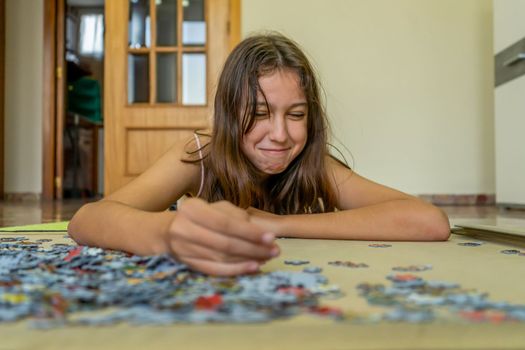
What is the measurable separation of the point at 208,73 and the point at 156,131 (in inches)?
24.1

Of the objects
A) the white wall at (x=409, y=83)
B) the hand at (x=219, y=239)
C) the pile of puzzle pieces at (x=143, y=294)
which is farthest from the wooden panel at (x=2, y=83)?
the hand at (x=219, y=239)

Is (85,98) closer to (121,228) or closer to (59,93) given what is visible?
(59,93)

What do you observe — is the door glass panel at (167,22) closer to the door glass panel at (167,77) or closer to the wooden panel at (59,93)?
the door glass panel at (167,77)

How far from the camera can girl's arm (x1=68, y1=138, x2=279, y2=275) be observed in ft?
2.30

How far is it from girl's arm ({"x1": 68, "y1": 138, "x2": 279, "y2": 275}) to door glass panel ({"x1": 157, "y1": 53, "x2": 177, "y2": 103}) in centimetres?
324

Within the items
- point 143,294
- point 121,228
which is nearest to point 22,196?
point 121,228

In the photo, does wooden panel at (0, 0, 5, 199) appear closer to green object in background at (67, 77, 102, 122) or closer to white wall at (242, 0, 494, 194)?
green object in background at (67, 77, 102, 122)

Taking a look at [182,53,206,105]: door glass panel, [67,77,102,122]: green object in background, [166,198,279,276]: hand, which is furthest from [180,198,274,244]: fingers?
[67,77,102,122]: green object in background

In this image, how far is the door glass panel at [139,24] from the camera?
14.8 feet

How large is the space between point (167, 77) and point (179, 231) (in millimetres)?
3966

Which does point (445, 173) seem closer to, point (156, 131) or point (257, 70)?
point (156, 131)

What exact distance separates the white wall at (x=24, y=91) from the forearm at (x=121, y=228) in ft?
19.7

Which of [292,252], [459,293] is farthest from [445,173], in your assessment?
[459,293]

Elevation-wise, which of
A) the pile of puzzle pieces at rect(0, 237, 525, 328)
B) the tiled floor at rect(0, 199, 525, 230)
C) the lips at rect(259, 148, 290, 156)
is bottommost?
the tiled floor at rect(0, 199, 525, 230)
